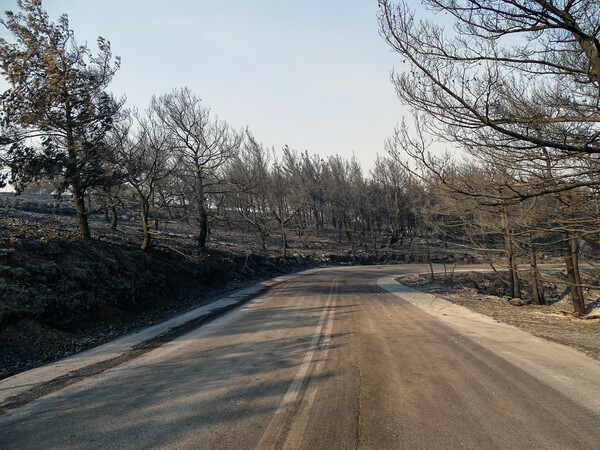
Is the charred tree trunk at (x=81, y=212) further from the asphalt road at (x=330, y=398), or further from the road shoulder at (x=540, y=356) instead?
the road shoulder at (x=540, y=356)

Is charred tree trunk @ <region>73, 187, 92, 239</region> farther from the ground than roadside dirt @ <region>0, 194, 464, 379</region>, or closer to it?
farther from the ground

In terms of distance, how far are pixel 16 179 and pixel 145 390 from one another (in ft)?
34.7

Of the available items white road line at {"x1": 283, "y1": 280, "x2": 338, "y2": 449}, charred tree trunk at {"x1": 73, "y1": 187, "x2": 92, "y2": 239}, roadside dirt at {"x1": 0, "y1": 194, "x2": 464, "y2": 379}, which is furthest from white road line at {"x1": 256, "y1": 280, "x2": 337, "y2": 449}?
charred tree trunk at {"x1": 73, "y1": 187, "x2": 92, "y2": 239}

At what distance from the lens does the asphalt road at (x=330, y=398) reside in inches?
153

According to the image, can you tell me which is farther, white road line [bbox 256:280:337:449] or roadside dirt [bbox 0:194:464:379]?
roadside dirt [bbox 0:194:464:379]

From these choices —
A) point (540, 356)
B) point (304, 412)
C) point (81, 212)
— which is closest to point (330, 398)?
point (304, 412)

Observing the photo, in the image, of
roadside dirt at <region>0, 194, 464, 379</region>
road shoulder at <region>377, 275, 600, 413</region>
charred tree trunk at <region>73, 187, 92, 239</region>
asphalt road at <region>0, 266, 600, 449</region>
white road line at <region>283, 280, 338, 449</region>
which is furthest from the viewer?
charred tree trunk at <region>73, 187, 92, 239</region>

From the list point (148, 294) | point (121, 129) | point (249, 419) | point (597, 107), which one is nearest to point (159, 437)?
point (249, 419)

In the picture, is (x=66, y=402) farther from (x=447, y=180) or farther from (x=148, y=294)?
(x=148, y=294)

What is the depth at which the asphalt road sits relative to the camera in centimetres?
388

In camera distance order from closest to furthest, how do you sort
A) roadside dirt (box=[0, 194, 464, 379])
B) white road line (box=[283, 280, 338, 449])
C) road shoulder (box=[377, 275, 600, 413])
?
white road line (box=[283, 280, 338, 449]) < road shoulder (box=[377, 275, 600, 413]) < roadside dirt (box=[0, 194, 464, 379])

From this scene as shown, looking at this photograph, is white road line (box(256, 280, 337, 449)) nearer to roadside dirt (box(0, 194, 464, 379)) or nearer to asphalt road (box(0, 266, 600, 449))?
asphalt road (box(0, 266, 600, 449))

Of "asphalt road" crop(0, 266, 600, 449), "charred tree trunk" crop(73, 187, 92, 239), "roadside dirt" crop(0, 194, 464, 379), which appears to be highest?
"charred tree trunk" crop(73, 187, 92, 239)

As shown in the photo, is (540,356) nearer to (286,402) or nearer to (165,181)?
(286,402)
